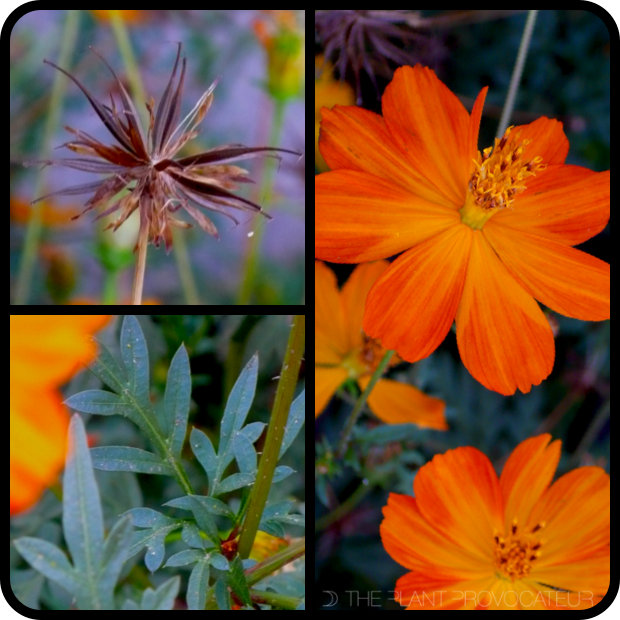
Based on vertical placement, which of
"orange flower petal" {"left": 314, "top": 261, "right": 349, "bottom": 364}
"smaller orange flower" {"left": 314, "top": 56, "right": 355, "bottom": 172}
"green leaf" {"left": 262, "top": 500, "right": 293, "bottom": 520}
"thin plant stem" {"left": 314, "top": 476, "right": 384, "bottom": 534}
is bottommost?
"thin plant stem" {"left": 314, "top": 476, "right": 384, "bottom": 534}

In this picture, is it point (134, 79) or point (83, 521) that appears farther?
point (134, 79)

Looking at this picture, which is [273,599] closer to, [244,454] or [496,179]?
[244,454]

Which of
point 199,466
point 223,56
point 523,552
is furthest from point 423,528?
point 223,56

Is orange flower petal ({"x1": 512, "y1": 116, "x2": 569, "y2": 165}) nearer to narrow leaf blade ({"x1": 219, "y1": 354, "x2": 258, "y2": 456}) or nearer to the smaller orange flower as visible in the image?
the smaller orange flower

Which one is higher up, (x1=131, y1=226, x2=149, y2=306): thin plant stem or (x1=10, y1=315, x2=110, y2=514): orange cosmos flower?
(x1=131, y1=226, x2=149, y2=306): thin plant stem

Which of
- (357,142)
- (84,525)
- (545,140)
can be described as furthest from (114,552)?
(545,140)

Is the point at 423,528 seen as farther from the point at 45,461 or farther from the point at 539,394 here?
the point at 45,461

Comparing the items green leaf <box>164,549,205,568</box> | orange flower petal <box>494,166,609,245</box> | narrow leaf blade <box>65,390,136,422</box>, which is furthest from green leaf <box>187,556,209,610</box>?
orange flower petal <box>494,166,609,245</box>

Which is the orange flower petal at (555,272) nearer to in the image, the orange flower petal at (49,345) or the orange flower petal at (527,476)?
the orange flower petal at (527,476)
